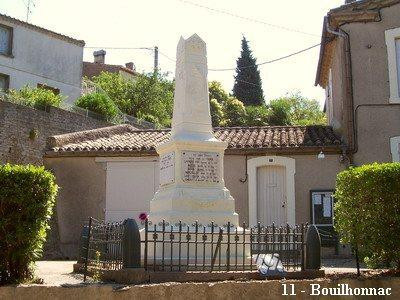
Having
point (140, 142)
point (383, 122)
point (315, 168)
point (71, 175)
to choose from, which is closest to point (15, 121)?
point (71, 175)

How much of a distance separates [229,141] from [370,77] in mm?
4626

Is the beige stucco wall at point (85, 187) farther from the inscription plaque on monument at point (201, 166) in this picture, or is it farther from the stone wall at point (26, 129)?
the inscription plaque on monument at point (201, 166)

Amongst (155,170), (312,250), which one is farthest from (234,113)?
(312,250)

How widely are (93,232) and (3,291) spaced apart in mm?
2618

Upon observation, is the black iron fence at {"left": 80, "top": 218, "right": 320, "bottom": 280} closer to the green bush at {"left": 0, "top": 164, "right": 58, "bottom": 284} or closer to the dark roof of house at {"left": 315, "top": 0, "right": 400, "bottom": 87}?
the green bush at {"left": 0, "top": 164, "right": 58, "bottom": 284}

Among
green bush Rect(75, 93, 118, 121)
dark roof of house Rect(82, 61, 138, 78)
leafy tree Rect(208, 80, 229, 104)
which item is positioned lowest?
green bush Rect(75, 93, 118, 121)

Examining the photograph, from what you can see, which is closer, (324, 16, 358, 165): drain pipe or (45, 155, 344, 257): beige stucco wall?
(324, 16, 358, 165): drain pipe

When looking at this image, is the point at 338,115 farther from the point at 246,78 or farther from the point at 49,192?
the point at 246,78

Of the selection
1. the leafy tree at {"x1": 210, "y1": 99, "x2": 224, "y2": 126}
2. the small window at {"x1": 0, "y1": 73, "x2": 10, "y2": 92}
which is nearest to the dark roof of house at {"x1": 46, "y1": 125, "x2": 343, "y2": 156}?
the small window at {"x1": 0, "y1": 73, "x2": 10, "y2": 92}

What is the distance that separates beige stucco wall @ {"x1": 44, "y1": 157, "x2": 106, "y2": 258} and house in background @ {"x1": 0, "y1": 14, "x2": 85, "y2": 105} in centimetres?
990

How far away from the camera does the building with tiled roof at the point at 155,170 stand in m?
15.4

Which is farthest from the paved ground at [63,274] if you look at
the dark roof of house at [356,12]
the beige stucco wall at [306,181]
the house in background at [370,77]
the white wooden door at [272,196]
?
the dark roof of house at [356,12]

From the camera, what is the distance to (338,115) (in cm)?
1686

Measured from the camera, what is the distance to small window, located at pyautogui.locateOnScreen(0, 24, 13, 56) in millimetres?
25359
